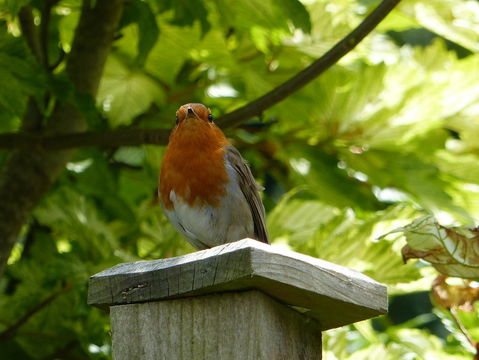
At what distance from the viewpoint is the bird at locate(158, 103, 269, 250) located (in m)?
3.24

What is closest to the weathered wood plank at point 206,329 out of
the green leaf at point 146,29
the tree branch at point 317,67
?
the tree branch at point 317,67

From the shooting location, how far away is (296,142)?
3.88m

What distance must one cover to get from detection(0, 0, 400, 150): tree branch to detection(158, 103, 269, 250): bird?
95mm

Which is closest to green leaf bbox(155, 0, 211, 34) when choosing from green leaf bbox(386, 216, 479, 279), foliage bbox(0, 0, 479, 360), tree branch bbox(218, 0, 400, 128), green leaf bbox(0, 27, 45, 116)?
foliage bbox(0, 0, 479, 360)

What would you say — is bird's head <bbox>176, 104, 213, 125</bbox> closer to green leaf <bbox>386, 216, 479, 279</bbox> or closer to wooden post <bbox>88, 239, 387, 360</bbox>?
green leaf <bbox>386, 216, 479, 279</bbox>

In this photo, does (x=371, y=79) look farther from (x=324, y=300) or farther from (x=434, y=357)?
(x=324, y=300)

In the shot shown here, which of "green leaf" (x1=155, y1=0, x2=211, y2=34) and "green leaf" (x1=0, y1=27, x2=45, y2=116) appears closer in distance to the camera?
"green leaf" (x1=0, y1=27, x2=45, y2=116)

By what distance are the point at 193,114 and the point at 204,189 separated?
1.05ft

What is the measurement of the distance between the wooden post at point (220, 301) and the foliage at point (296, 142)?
953mm

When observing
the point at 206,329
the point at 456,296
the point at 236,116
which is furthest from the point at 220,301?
the point at 236,116

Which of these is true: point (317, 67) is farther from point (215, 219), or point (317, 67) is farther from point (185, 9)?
point (215, 219)

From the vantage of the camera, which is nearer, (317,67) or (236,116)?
(317,67)

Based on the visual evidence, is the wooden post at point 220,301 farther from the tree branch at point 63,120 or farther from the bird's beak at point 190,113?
the tree branch at point 63,120

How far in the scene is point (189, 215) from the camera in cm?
324
